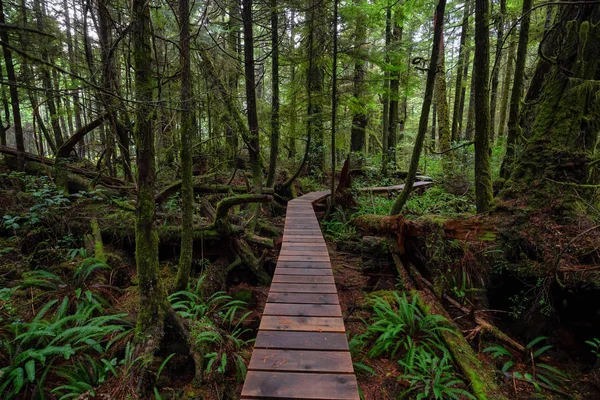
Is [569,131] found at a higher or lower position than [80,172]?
higher

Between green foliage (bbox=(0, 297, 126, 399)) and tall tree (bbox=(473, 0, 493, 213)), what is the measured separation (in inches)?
270

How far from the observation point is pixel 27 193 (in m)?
6.66

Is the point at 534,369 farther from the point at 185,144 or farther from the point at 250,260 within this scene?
the point at 185,144

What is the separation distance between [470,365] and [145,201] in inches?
177

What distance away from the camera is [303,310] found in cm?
362

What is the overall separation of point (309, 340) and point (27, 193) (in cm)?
734

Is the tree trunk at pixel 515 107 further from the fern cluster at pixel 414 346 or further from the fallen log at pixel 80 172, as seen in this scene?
the fallen log at pixel 80 172

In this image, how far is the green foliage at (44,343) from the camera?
119 inches

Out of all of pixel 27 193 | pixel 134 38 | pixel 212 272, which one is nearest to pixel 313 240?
pixel 212 272

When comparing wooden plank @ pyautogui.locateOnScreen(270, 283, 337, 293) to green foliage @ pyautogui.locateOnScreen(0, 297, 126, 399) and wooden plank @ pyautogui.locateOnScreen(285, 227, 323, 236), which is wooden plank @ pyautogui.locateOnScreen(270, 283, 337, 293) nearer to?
green foliage @ pyautogui.locateOnScreen(0, 297, 126, 399)

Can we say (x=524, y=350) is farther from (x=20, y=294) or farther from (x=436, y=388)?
(x=20, y=294)

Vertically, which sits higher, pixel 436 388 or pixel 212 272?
pixel 212 272

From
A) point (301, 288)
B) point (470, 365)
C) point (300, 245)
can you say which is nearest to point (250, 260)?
point (300, 245)

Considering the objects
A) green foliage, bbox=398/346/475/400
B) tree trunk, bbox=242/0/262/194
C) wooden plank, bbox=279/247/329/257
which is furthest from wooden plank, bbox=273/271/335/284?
tree trunk, bbox=242/0/262/194
